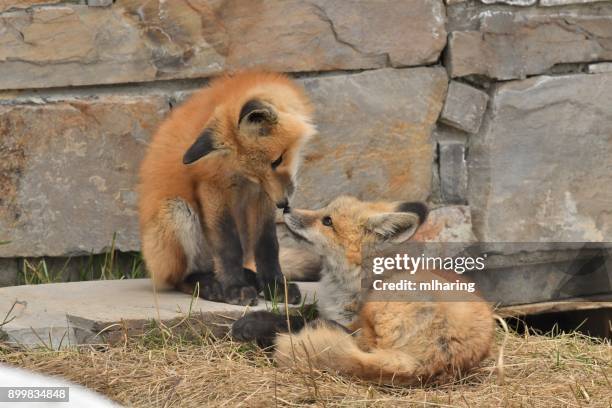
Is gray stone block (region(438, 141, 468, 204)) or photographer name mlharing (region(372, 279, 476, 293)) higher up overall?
gray stone block (region(438, 141, 468, 204))

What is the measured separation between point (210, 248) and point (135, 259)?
88 cm

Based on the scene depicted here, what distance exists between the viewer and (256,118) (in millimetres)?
4527

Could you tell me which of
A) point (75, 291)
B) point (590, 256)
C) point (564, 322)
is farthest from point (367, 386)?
point (564, 322)

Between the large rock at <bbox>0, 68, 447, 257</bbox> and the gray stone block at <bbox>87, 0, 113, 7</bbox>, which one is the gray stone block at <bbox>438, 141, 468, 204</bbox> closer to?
the large rock at <bbox>0, 68, 447, 257</bbox>

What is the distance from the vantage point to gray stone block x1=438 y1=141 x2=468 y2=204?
541cm

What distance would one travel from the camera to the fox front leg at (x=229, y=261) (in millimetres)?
4754

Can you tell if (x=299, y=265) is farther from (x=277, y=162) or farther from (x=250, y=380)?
(x=250, y=380)

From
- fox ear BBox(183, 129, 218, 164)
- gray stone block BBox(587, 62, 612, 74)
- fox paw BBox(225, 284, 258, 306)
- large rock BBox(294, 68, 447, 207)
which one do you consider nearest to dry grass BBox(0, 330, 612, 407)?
fox paw BBox(225, 284, 258, 306)

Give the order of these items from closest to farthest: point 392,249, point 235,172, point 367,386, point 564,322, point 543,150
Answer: point 367,386, point 392,249, point 235,172, point 543,150, point 564,322

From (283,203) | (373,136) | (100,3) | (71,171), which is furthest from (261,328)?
(100,3)

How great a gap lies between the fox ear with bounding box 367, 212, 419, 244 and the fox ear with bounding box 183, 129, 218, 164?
851 mm

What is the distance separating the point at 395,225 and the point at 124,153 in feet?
5.95

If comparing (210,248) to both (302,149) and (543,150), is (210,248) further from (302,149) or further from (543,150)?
(543,150)

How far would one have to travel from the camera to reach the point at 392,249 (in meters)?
4.34
